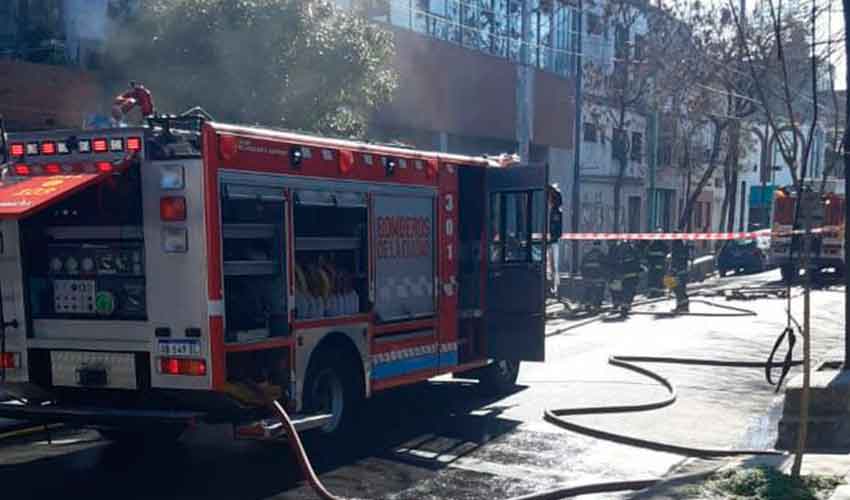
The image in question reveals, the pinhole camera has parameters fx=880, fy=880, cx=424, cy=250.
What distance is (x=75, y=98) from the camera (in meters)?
14.3

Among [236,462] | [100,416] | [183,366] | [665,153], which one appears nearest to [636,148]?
[665,153]

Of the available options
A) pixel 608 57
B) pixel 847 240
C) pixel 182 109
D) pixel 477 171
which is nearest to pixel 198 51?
pixel 182 109

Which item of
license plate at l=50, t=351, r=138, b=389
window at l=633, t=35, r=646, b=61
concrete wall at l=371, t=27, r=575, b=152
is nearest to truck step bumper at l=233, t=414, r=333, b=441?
license plate at l=50, t=351, r=138, b=389

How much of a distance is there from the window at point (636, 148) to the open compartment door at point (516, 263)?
29.1 m

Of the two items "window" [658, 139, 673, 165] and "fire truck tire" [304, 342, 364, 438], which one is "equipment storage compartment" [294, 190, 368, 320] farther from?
"window" [658, 139, 673, 165]

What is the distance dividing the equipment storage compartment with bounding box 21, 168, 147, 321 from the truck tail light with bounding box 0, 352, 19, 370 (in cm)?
32

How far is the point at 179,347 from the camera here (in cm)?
606

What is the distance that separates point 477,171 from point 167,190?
14.4 ft

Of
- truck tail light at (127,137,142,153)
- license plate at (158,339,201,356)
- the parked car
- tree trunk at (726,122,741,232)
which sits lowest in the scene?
the parked car

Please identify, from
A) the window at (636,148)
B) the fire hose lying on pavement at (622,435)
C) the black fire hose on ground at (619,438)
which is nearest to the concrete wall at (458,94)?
the window at (636,148)

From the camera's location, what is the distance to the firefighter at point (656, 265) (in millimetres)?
20864

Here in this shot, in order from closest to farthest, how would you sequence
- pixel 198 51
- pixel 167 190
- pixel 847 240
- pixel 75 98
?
1. pixel 167 190
2. pixel 847 240
3. pixel 198 51
4. pixel 75 98

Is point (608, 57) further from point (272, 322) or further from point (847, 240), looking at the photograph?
point (272, 322)

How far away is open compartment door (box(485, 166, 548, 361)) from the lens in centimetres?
959
